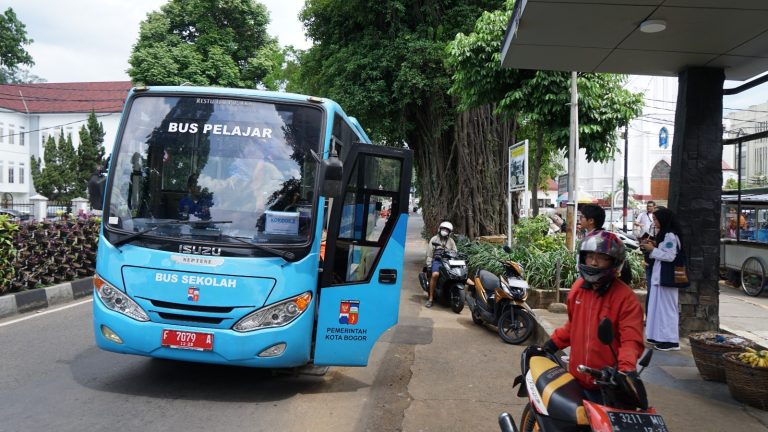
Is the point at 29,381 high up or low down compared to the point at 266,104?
down

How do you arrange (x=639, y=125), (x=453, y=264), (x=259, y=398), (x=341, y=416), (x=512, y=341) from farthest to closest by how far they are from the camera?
(x=639, y=125) → (x=453, y=264) → (x=512, y=341) → (x=259, y=398) → (x=341, y=416)

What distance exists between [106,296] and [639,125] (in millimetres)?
48572

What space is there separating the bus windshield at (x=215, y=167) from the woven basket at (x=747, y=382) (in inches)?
→ 146

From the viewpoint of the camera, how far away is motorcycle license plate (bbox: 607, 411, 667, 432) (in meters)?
2.40

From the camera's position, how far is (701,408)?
450 centimetres

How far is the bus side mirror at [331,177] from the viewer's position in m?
4.50

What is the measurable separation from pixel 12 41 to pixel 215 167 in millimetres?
44313

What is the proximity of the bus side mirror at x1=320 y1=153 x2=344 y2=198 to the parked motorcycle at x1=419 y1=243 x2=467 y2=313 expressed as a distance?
5.21 meters

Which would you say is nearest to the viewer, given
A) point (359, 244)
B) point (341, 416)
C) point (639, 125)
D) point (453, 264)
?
point (341, 416)

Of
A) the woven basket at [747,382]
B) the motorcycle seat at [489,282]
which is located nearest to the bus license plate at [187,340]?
the woven basket at [747,382]

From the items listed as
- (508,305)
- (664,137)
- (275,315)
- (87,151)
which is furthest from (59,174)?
(664,137)

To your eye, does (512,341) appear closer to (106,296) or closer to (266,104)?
(266,104)

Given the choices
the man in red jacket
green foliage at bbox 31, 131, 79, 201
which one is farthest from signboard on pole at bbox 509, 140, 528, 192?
green foliage at bbox 31, 131, 79, 201

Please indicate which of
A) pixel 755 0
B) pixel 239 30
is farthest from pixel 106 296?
pixel 239 30
